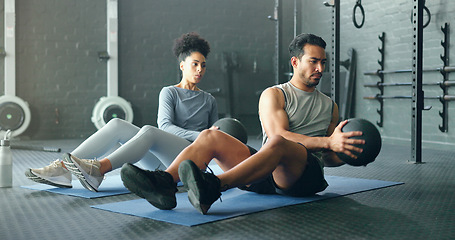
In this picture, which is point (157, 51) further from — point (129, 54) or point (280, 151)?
point (280, 151)

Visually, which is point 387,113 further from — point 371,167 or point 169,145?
point 169,145

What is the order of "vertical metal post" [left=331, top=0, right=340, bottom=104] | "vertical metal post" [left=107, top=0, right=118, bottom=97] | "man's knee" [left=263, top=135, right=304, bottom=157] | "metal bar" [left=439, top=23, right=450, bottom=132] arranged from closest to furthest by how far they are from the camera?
"man's knee" [left=263, top=135, right=304, bottom=157]
"vertical metal post" [left=331, top=0, right=340, bottom=104]
"metal bar" [left=439, top=23, right=450, bottom=132]
"vertical metal post" [left=107, top=0, right=118, bottom=97]

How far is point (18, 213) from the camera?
7.38 ft

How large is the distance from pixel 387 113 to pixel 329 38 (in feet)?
5.20

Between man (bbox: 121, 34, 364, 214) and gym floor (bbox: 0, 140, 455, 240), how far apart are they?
140 millimetres

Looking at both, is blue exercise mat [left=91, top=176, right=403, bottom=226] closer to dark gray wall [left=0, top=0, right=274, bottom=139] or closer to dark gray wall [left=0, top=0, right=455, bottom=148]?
dark gray wall [left=0, top=0, right=455, bottom=148]

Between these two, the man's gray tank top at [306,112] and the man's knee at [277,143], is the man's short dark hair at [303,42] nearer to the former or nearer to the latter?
the man's gray tank top at [306,112]

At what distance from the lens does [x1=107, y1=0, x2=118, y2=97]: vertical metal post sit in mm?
6957

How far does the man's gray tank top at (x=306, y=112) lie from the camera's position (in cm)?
242

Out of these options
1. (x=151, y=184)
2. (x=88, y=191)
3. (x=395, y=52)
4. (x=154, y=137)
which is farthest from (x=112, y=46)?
(x=151, y=184)

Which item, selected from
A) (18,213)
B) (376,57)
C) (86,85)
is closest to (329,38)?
(376,57)

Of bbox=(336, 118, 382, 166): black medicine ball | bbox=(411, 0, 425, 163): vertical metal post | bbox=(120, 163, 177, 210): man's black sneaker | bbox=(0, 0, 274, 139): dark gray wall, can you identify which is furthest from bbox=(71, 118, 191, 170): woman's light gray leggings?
bbox=(0, 0, 274, 139): dark gray wall

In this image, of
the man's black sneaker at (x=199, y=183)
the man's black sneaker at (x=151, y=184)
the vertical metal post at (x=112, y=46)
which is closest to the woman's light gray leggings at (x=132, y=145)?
the man's black sneaker at (x=151, y=184)

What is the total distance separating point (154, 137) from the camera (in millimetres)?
2609
